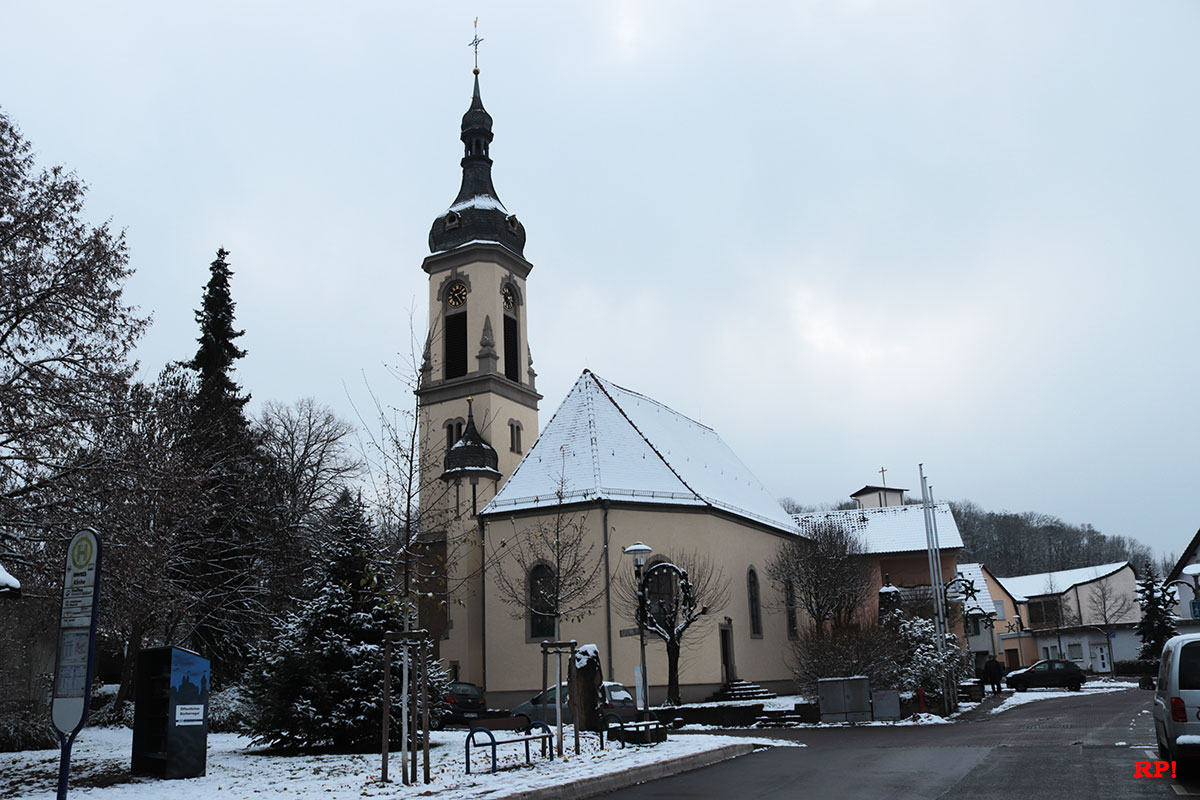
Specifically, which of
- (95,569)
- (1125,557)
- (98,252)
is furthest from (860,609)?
(1125,557)

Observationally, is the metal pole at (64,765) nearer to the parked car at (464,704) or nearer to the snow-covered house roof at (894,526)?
the parked car at (464,704)

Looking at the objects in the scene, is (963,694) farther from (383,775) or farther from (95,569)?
(95,569)

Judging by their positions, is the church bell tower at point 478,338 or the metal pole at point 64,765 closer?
the metal pole at point 64,765

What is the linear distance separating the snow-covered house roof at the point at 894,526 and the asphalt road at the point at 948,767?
28.8 metres

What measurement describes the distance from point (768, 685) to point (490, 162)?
89.4ft

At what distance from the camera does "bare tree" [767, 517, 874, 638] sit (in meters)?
39.8

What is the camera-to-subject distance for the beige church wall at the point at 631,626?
3089 centimetres

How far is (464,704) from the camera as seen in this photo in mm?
28609

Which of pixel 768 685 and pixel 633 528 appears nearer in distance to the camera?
pixel 633 528

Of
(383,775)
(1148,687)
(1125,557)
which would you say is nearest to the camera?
(383,775)

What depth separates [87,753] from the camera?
18094mm

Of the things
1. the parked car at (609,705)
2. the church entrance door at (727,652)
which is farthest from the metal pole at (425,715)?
the church entrance door at (727,652)

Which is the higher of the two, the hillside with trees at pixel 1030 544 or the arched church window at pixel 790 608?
Answer: the hillside with trees at pixel 1030 544

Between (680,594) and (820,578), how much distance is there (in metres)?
10.8
